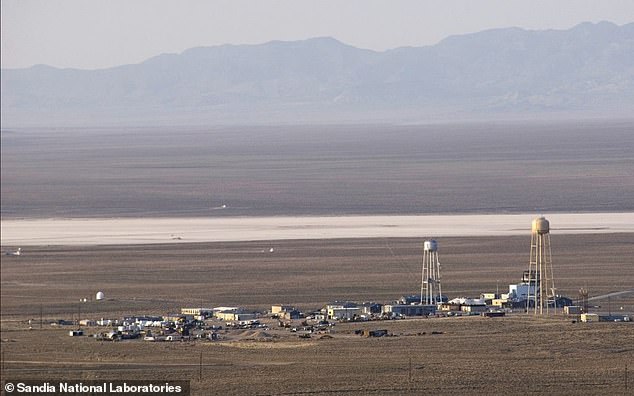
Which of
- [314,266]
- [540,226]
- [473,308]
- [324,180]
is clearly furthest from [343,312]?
[324,180]

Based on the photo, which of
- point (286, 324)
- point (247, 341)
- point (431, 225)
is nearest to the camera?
point (247, 341)

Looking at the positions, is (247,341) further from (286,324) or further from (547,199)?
(547,199)

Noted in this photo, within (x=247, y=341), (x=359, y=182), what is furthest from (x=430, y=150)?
(x=247, y=341)

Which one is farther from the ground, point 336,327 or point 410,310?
point 410,310

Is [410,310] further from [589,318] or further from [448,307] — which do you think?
[589,318]

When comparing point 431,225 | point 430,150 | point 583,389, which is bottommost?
point 583,389

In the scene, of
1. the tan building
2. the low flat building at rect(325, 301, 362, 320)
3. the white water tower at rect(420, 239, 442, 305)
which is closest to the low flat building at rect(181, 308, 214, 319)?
the tan building
